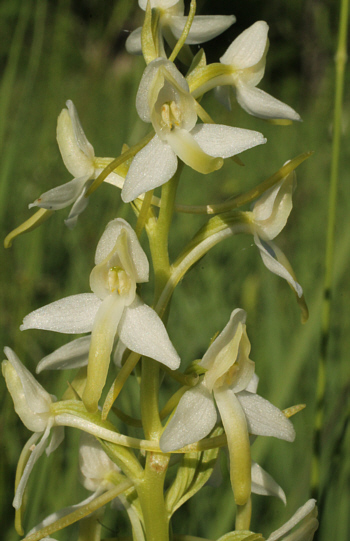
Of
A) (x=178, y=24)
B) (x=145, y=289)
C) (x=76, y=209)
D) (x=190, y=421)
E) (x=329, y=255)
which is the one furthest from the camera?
(x=145, y=289)

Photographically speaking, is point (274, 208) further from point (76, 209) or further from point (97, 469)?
point (97, 469)

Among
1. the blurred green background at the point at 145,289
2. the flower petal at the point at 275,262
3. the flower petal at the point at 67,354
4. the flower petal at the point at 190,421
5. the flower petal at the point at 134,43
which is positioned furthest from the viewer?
the blurred green background at the point at 145,289

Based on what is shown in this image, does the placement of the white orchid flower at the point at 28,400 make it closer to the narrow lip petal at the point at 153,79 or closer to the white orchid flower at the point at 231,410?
the white orchid flower at the point at 231,410

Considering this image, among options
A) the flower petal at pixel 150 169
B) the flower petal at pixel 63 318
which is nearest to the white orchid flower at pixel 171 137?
the flower petal at pixel 150 169

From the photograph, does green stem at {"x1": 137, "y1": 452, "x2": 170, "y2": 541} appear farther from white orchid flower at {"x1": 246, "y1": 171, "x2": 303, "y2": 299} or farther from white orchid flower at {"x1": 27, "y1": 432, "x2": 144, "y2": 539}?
white orchid flower at {"x1": 246, "y1": 171, "x2": 303, "y2": 299}

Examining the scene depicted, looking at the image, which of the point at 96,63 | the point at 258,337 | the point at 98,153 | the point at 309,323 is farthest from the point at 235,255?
the point at 96,63

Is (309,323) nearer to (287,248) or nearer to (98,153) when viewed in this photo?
(287,248)

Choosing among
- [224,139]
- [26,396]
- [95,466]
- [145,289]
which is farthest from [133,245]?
[145,289]
